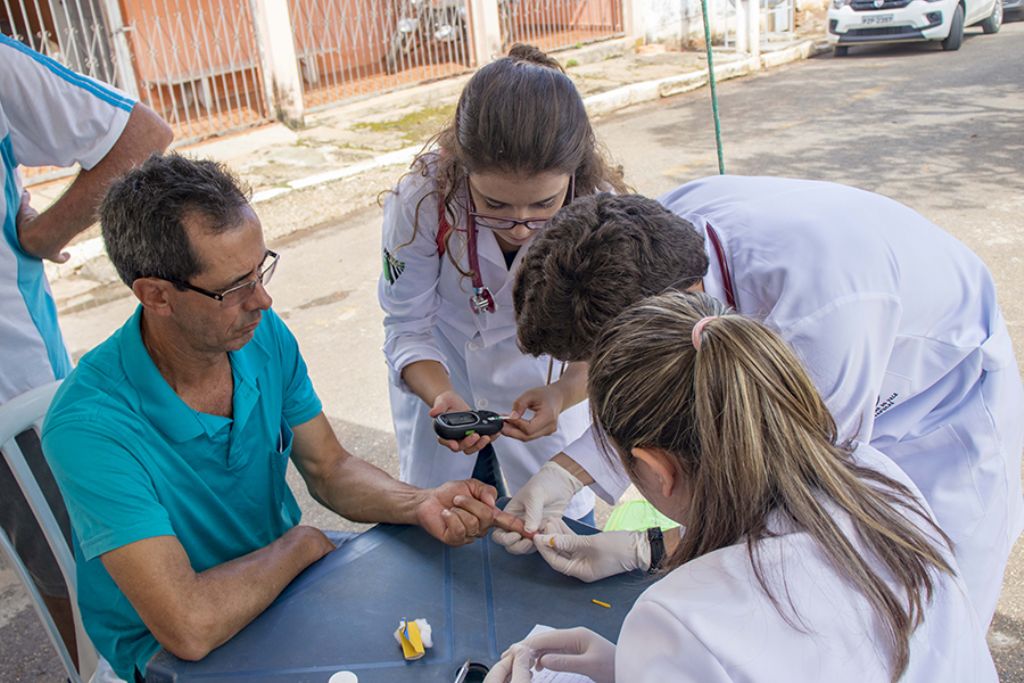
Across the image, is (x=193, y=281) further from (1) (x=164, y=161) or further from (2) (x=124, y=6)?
(2) (x=124, y=6)

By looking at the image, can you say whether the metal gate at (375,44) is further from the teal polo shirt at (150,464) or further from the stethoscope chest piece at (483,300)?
the teal polo shirt at (150,464)

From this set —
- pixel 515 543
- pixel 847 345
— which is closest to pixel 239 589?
pixel 515 543

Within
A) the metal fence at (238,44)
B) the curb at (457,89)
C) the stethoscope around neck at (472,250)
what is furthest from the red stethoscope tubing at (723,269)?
the metal fence at (238,44)

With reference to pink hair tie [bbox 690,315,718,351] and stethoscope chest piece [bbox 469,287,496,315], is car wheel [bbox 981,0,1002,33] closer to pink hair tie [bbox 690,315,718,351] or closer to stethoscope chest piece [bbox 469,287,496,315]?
stethoscope chest piece [bbox 469,287,496,315]

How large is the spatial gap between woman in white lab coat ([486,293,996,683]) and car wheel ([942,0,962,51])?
11828mm

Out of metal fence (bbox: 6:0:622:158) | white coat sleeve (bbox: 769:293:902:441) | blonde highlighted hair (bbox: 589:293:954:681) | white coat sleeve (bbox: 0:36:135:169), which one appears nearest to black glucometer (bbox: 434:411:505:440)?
white coat sleeve (bbox: 769:293:902:441)

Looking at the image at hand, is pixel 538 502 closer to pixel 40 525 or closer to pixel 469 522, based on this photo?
pixel 469 522

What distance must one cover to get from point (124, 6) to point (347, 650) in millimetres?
8250

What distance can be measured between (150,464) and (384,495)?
1.68 feet

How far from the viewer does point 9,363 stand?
96.0 inches

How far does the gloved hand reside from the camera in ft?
4.98

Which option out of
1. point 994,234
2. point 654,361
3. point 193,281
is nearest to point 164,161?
point 193,281

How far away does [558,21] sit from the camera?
39.6 feet

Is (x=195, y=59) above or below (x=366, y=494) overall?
above
